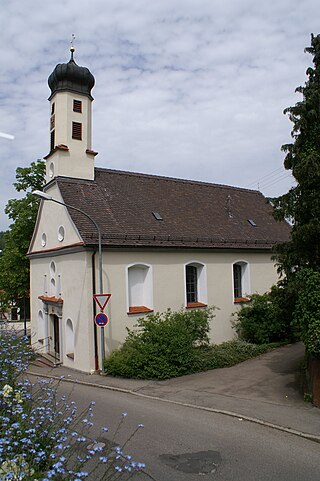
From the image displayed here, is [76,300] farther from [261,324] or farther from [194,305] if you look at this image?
[261,324]

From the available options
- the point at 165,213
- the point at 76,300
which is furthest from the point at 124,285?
the point at 165,213

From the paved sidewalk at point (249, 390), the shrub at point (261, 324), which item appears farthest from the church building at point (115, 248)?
the paved sidewalk at point (249, 390)

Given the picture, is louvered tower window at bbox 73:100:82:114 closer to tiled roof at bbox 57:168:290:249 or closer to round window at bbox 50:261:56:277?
tiled roof at bbox 57:168:290:249

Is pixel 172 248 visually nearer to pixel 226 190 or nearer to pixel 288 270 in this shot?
pixel 288 270

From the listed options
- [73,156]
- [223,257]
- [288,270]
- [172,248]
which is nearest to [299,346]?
[223,257]

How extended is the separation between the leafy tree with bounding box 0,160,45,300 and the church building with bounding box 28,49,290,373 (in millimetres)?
3834

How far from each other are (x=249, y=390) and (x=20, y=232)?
18714 millimetres

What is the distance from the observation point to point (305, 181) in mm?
9797

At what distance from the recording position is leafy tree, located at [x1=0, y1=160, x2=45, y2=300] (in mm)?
25734

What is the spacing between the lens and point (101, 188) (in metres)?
19.1

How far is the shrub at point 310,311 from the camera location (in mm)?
8336

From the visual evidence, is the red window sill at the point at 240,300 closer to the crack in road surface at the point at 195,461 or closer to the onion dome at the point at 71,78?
the onion dome at the point at 71,78

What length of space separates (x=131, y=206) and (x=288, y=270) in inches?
372

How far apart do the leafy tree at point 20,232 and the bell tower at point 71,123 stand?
6.55 m
